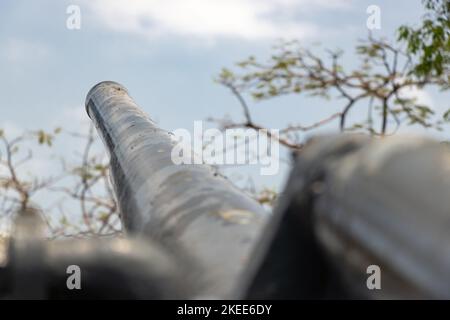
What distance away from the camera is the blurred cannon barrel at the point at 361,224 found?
615mm

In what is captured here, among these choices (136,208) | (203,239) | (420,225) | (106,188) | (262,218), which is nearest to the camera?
(420,225)

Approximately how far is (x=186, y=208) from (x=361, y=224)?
0.80m

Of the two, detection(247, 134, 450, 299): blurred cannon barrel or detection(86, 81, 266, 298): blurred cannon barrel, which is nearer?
detection(247, 134, 450, 299): blurred cannon barrel

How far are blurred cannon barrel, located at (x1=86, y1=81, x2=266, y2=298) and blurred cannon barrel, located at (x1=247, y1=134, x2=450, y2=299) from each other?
0.08 meters

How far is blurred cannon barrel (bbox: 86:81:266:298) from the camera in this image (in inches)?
45.1

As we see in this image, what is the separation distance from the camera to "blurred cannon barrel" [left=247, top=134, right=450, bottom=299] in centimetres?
61

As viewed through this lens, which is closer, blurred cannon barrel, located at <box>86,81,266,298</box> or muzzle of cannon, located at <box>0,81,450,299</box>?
muzzle of cannon, located at <box>0,81,450,299</box>

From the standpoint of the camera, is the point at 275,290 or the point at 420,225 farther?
the point at 275,290

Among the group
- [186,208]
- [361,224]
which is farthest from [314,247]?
[186,208]

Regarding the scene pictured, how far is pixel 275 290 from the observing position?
0.84m

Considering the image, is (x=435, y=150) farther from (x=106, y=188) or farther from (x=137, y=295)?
(x=106, y=188)

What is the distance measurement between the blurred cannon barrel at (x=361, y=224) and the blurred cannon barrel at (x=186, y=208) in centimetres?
8

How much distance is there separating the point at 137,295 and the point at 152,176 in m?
1.00

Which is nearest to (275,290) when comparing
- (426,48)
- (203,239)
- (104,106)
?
(203,239)
